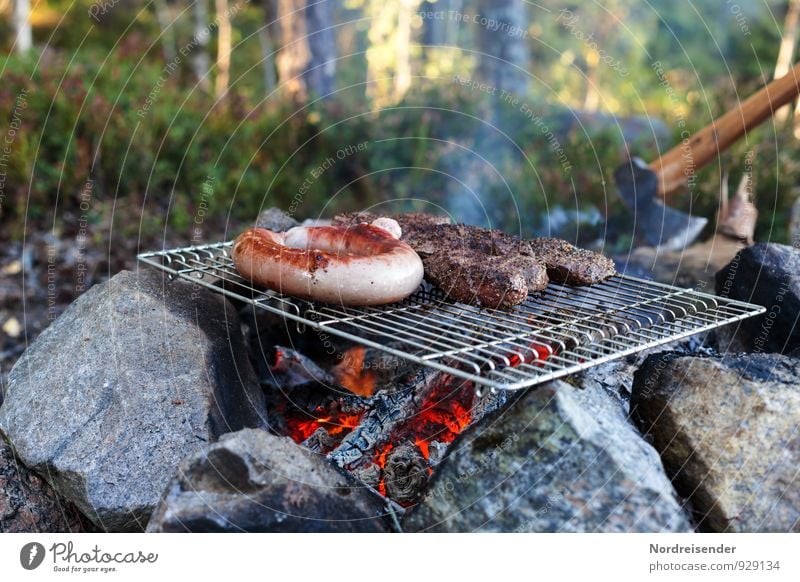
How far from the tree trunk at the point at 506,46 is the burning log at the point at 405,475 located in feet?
29.9

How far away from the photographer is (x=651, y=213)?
22.2 ft

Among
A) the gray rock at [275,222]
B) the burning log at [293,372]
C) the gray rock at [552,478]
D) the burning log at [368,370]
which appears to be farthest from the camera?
the gray rock at [275,222]

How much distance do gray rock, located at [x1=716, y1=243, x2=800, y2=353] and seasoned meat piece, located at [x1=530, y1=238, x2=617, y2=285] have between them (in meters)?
1.05

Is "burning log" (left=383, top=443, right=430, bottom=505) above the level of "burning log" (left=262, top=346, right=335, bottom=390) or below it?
below

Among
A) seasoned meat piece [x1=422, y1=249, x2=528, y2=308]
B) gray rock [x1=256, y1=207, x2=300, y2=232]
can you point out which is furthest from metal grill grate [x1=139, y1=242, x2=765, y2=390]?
gray rock [x1=256, y1=207, x2=300, y2=232]

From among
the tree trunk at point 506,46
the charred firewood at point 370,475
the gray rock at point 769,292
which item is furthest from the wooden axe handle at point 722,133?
the tree trunk at point 506,46

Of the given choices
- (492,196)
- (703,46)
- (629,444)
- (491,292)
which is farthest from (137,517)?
(703,46)

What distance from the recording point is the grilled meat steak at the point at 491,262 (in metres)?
3.96

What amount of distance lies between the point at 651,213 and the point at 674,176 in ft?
1.22

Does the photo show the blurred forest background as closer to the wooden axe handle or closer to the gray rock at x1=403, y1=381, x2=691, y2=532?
the wooden axe handle

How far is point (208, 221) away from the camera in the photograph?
9.70m

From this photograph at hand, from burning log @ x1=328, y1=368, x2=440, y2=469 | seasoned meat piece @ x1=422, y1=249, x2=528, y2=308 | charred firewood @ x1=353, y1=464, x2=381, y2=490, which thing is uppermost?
seasoned meat piece @ x1=422, y1=249, x2=528, y2=308

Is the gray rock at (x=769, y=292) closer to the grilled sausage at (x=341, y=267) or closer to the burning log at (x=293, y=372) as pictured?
the grilled sausage at (x=341, y=267)

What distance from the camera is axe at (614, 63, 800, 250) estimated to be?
6.32 m
